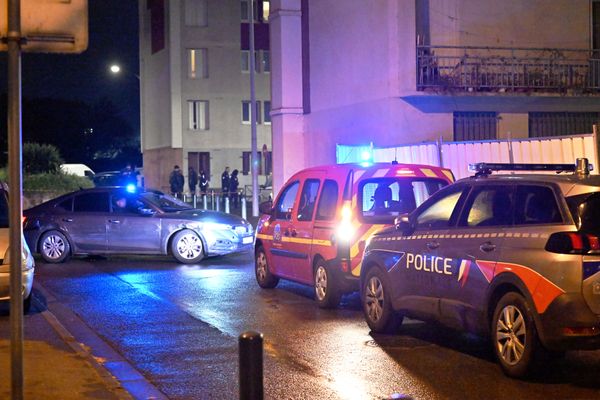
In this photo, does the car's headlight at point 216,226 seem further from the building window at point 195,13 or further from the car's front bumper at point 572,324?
the building window at point 195,13

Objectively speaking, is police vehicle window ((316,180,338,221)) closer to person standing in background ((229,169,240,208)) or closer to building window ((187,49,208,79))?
person standing in background ((229,169,240,208))

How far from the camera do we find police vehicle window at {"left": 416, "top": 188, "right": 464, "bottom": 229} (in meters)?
9.06

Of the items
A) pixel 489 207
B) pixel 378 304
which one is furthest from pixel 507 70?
pixel 489 207

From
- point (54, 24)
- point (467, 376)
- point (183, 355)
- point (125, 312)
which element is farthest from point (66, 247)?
point (54, 24)

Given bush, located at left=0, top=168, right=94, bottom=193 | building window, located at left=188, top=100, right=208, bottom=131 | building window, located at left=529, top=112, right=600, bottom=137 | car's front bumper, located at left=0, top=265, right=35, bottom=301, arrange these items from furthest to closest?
building window, located at left=188, top=100, right=208, bottom=131 → bush, located at left=0, top=168, right=94, bottom=193 → building window, located at left=529, top=112, right=600, bottom=137 → car's front bumper, located at left=0, top=265, right=35, bottom=301

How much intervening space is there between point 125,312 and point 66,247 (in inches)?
261

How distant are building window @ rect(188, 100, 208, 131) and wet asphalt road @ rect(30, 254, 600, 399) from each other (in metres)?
41.4

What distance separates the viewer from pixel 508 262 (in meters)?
7.81

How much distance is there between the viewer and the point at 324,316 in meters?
11.5

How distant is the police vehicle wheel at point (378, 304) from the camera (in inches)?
390

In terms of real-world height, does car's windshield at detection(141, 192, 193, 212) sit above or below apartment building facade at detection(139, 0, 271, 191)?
below

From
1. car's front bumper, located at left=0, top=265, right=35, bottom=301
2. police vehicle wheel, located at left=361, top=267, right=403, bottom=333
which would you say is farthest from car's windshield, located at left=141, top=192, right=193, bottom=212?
police vehicle wheel, located at left=361, top=267, right=403, bottom=333

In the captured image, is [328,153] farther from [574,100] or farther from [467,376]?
[467,376]

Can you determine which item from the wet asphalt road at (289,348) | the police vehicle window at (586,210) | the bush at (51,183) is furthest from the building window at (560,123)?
the bush at (51,183)
